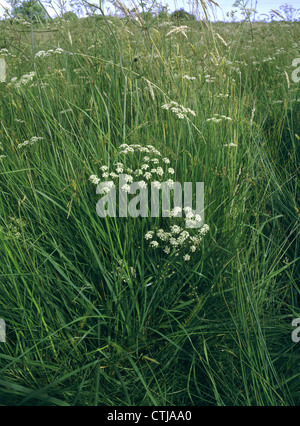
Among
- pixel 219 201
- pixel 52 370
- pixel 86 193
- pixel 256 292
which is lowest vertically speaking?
pixel 52 370

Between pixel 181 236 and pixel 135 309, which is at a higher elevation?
pixel 181 236

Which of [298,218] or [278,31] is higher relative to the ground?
[278,31]

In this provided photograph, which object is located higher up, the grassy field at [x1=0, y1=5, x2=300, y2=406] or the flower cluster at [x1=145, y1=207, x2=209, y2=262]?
the flower cluster at [x1=145, y1=207, x2=209, y2=262]

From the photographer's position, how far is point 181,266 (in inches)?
61.6

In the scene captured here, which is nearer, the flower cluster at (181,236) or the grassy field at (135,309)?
the grassy field at (135,309)

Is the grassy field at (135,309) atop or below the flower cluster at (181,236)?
below

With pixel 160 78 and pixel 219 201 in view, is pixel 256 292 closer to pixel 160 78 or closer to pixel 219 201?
pixel 219 201

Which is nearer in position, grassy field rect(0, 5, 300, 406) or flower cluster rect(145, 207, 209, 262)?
grassy field rect(0, 5, 300, 406)

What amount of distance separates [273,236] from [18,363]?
4.27 feet
